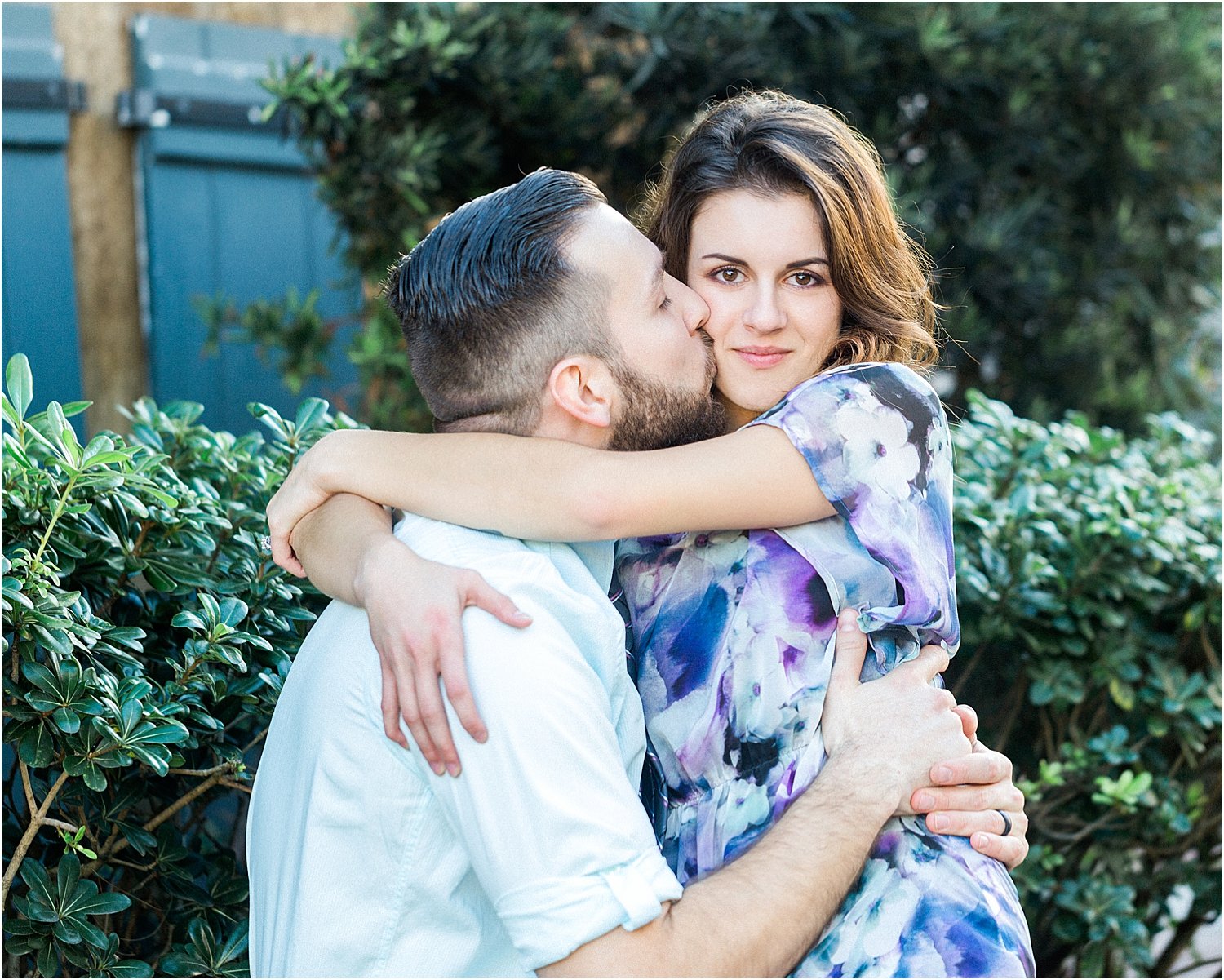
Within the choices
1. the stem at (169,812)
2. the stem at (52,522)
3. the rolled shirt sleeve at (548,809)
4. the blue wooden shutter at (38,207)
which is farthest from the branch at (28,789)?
the blue wooden shutter at (38,207)

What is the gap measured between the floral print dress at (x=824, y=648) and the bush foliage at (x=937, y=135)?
2.72 metres

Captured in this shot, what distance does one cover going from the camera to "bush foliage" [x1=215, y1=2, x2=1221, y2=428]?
4695mm

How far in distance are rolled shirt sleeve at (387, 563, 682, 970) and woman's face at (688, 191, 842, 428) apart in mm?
893

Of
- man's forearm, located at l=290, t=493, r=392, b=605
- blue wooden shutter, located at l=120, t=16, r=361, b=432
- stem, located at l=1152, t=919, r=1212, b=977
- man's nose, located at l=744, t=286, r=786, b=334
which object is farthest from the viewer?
blue wooden shutter, located at l=120, t=16, r=361, b=432

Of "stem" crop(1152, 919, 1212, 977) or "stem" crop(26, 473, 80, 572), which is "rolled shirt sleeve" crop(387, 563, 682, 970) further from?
"stem" crop(1152, 919, 1212, 977)

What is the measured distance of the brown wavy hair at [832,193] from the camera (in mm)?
2203

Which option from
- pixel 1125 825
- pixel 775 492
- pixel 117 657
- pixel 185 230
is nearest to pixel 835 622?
pixel 775 492

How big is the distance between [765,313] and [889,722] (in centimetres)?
77

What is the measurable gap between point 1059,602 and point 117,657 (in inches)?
82.4

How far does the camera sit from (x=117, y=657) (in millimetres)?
1963

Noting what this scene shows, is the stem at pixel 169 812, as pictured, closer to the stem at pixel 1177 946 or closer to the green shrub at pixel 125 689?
the green shrub at pixel 125 689

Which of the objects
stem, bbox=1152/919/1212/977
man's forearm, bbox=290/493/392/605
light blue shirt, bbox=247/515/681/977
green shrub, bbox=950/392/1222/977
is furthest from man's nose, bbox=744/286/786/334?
stem, bbox=1152/919/1212/977

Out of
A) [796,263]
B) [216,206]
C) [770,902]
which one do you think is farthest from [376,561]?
[216,206]

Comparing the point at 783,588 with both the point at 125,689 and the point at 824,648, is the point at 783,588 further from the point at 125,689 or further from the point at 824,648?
the point at 125,689
